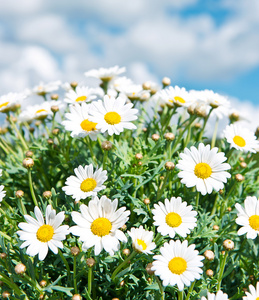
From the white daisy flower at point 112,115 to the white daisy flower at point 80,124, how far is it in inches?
5.1

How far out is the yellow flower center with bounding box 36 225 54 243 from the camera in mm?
2051

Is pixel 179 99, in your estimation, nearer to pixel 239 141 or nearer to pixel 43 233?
pixel 239 141

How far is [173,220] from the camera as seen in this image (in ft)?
7.10

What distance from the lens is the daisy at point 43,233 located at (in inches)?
78.8

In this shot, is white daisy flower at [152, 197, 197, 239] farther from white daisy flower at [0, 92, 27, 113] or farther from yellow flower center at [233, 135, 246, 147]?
white daisy flower at [0, 92, 27, 113]

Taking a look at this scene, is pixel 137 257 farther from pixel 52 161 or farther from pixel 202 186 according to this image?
pixel 52 161

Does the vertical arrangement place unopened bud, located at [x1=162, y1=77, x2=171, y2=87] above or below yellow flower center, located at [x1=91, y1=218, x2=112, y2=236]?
above

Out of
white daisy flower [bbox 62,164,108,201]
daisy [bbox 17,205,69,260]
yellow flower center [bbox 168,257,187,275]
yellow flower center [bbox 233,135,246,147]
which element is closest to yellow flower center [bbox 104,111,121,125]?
white daisy flower [bbox 62,164,108,201]

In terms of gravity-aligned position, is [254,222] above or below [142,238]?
above

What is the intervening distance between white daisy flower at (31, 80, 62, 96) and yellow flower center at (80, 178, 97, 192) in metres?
1.92

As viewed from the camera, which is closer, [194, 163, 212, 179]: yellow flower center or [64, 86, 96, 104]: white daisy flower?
[194, 163, 212, 179]: yellow flower center

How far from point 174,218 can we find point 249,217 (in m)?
0.50

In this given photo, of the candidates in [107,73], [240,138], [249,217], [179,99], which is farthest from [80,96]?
[249,217]

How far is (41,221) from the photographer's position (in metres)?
2.13
